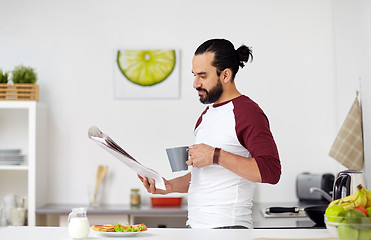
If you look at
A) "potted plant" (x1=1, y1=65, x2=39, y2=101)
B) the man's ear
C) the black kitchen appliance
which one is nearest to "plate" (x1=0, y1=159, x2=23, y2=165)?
"potted plant" (x1=1, y1=65, x2=39, y2=101)

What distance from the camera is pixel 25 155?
3910mm

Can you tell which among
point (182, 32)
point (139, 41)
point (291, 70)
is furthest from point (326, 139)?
point (139, 41)

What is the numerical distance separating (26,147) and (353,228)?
9.86 feet

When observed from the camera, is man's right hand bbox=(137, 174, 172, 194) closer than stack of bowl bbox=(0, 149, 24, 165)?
Yes

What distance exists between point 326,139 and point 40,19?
2406 mm

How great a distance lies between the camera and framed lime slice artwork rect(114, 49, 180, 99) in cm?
400

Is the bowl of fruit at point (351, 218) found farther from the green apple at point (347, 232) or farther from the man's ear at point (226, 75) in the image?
the man's ear at point (226, 75)

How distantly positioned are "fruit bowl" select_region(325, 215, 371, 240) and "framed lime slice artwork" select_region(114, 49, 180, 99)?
248 cm

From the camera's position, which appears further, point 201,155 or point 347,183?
point 347,183

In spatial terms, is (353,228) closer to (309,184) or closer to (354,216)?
(354,216)

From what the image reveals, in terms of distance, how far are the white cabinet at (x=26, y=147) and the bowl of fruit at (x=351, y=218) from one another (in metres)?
2.50

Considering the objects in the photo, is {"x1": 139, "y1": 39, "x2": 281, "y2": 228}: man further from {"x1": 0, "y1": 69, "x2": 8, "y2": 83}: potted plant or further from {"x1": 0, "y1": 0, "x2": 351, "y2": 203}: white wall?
{"x1": 0, "y1": 69, "x2": 8, "y2": 83}: potted plant

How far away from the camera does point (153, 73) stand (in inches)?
158

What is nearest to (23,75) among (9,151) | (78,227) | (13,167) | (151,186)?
(9,151)
